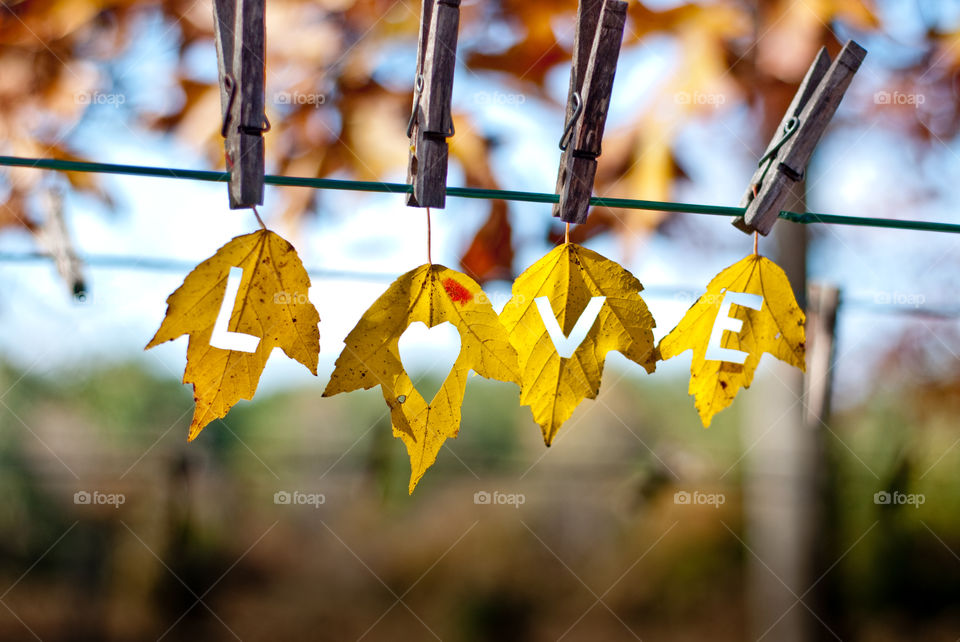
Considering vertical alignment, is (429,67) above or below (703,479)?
above

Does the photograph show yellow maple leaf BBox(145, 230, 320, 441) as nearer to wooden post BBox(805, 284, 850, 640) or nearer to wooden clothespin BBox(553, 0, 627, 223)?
wooden clothespin BBox(553, 0, 627, 223)

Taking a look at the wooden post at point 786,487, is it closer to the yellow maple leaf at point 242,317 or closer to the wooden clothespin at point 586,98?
the wooden clothespin at point 586,98

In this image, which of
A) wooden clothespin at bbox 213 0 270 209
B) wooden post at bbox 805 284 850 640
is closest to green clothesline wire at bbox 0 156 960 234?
wooden clothespin at bbox 213 0 270 209

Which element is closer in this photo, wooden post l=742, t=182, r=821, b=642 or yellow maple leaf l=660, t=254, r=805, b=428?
yellow maple leaf l=660, t=254, r=805, b=428

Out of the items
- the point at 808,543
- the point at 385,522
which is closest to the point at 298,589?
the point at 385,522

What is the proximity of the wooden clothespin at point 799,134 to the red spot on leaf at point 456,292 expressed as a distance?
0.19 metres

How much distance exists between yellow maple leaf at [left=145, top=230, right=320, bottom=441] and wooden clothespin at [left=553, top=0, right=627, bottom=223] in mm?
158

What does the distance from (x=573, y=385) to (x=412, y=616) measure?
57.5 inches

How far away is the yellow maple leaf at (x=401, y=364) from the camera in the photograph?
13.0 inches

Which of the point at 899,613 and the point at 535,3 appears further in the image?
the point at 899,613

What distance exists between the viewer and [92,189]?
1152 millimetres

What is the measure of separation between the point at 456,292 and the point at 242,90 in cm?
15

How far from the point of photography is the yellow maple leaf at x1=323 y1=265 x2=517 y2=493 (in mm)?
329

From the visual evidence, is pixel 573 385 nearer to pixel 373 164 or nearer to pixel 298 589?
pixel 373 164
